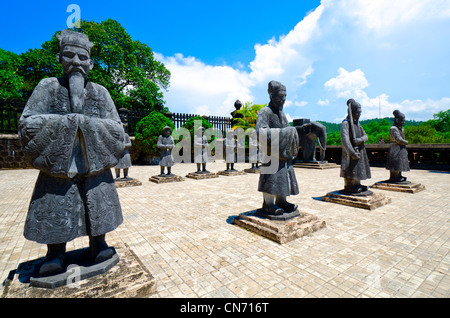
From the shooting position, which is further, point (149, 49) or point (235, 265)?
point (149, 49)

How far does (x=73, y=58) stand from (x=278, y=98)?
2.93m

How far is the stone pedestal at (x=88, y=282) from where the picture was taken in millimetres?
1956

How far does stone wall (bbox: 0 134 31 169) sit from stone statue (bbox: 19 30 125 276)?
15047 mm

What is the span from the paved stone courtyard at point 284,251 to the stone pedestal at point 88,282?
25cm

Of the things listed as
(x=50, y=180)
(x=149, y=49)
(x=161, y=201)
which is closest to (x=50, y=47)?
(x=149, y=49)

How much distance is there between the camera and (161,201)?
618 cm

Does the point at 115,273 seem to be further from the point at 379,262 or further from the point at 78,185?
the point at 379,262

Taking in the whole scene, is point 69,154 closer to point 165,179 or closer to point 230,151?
point 165,179

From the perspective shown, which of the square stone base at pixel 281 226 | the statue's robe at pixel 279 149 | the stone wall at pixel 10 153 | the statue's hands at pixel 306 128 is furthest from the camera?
the statue's hands at pixel 306 128

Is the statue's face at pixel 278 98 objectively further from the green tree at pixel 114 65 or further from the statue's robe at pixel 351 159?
the green tree at pixel 114 65

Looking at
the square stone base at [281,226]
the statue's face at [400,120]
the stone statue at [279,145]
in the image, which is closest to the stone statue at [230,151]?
the statue's face at [400,120]

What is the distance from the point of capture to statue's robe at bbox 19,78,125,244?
1898 mm

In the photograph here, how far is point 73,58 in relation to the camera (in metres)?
2.11
